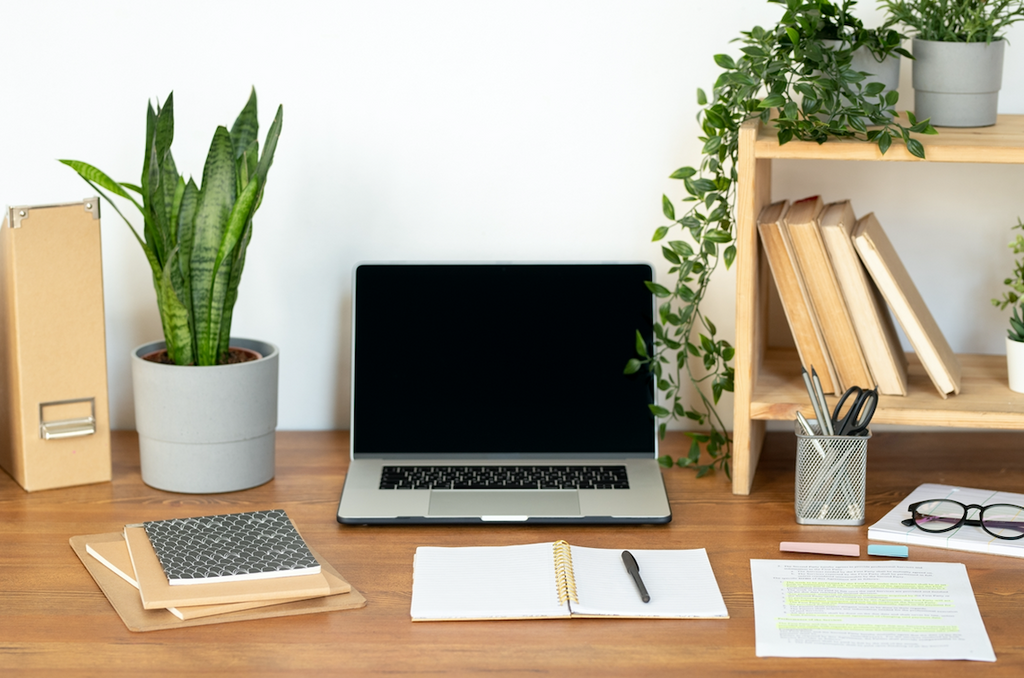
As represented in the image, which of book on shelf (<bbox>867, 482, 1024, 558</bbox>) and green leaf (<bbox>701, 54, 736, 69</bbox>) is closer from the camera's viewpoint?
book on shelf (<bbox>867, 482, 1024, 558</bbox>)

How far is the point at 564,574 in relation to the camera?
1006mm

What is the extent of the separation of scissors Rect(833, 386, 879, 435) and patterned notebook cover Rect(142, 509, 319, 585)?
594 mm

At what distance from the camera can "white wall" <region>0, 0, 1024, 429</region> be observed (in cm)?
138

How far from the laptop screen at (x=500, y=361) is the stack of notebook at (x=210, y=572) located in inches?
11.0

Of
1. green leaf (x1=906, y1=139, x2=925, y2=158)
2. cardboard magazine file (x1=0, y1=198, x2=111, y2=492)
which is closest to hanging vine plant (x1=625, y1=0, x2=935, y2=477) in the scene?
green leaf (x1=906, y1=139, x2=925, y2=158)

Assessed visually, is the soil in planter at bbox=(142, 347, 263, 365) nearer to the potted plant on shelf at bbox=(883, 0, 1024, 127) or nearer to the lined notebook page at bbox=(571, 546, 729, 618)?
the lined notebook page at bbox=(571, 546, 729, 618)

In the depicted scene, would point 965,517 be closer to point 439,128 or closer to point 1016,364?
point 1016,364

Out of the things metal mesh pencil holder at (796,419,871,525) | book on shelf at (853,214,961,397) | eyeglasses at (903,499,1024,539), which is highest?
book on shelf at (853,214,961,397)

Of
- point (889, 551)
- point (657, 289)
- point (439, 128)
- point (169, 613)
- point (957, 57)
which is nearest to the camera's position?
point (169, 613)

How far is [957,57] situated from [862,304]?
0.30 m

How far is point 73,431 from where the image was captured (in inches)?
49.1

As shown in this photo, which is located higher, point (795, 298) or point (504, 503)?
point (795, 298)

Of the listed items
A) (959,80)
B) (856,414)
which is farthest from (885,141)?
(856,414)

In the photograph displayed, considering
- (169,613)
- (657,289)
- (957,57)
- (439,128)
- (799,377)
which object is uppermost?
(957,57)
